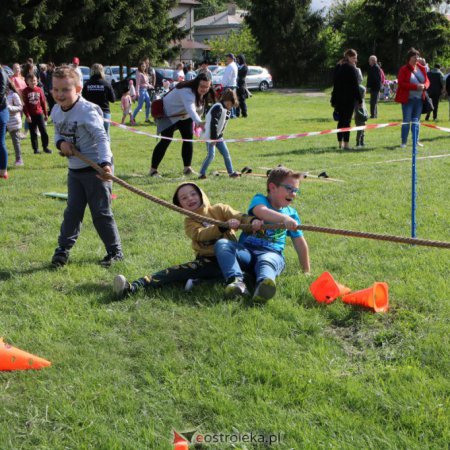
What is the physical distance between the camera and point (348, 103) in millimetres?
12695

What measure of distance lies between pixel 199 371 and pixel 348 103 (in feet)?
33.7

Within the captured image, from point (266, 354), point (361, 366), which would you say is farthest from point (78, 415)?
point (361, 366)

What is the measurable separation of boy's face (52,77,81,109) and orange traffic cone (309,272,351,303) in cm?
260

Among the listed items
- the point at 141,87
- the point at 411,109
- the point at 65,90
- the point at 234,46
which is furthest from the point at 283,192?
the point at 234,46

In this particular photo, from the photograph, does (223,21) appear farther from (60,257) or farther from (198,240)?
(198,240)

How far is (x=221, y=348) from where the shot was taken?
3688mm

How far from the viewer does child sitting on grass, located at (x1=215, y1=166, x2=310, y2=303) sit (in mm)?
4348

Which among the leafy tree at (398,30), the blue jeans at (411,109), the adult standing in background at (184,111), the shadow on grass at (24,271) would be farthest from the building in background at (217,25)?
the shadow on grass at (24,271)

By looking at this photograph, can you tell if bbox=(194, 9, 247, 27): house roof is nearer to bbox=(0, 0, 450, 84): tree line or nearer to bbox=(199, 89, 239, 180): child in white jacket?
bbox=(0, 0, 450, 84): tree line

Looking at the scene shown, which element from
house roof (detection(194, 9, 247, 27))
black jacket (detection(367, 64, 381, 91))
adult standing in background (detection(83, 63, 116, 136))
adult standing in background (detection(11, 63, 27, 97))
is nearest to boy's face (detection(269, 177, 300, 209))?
adult standing in background (detection(83, 63, 116, 136))

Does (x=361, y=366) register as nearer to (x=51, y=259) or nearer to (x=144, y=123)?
(x=51, y=259)

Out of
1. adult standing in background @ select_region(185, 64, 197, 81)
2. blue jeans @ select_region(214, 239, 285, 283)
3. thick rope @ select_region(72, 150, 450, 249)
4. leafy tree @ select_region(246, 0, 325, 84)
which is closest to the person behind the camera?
thick rope @ select_region(72, 150, 450, 249)

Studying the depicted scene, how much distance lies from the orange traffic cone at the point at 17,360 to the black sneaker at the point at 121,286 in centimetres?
104

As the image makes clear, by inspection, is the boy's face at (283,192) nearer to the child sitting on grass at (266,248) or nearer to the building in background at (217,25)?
the child sitting on grass at (266,248)
